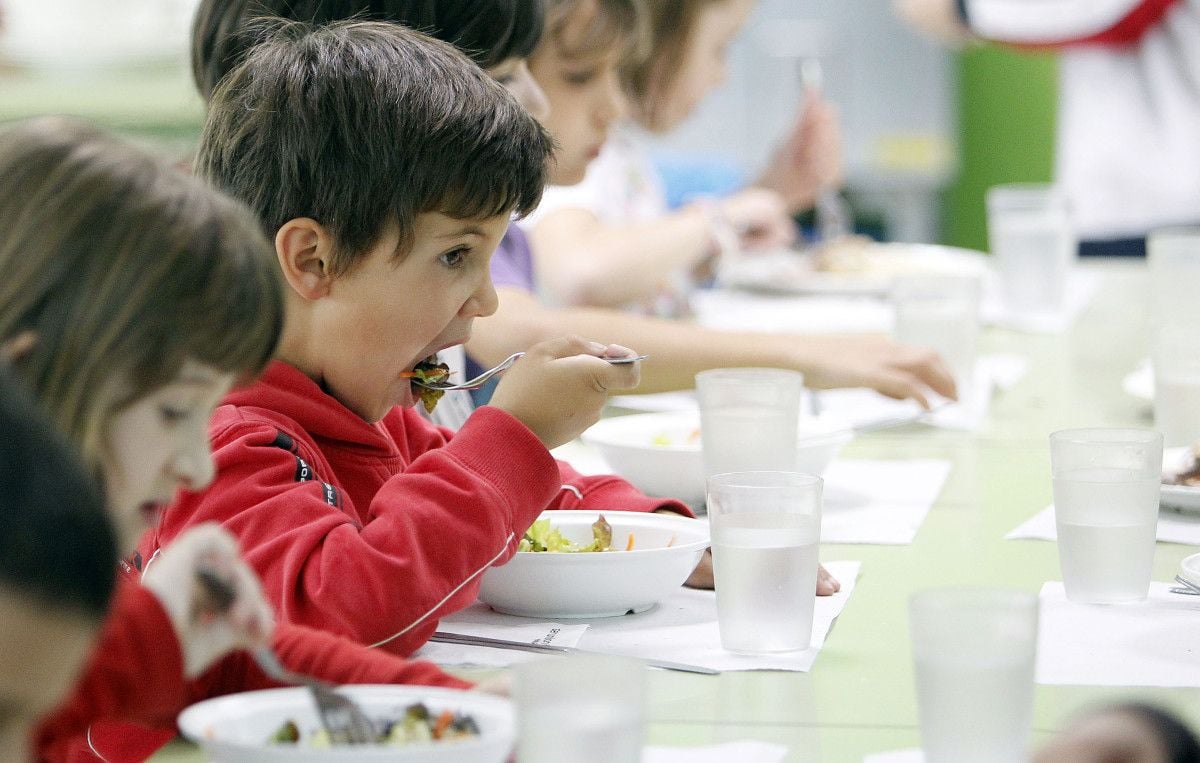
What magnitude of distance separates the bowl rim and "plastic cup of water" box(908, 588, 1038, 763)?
0.27m

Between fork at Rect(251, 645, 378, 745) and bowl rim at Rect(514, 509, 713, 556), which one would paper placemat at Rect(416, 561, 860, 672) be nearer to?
bowl rim at Rect(514, 509, 713, 556)

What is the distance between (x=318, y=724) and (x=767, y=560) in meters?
0.33

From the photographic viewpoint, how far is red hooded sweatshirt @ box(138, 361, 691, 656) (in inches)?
36.2

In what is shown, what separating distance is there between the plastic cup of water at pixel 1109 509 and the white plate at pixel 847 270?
1582mm

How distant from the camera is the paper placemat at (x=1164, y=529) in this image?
47.9 inches

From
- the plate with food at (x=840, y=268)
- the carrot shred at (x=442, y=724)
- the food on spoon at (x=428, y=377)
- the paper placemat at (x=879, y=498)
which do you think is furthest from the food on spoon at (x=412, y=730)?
the plate with food at (x=840, y=268)

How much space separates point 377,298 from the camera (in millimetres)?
1078

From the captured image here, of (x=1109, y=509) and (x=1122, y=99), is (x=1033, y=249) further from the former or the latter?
(x=1109, y=509)

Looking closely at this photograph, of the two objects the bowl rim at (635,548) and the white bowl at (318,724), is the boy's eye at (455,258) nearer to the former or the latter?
the bowl rim at (635,548)

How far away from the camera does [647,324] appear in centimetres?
180

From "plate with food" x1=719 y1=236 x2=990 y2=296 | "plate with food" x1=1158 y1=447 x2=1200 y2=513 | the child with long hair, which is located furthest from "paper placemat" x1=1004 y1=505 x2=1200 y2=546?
"plate with food" x1=719 y1=236 x2=990 y2=296

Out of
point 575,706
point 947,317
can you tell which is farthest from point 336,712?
point 947,317

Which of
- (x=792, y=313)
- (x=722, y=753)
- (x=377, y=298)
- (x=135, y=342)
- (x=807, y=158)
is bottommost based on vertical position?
(x=792, y=313)

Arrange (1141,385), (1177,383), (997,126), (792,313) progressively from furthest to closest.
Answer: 1. (997,126)
2. (792,313)
3. (1141,385)
4. (1177,383)
